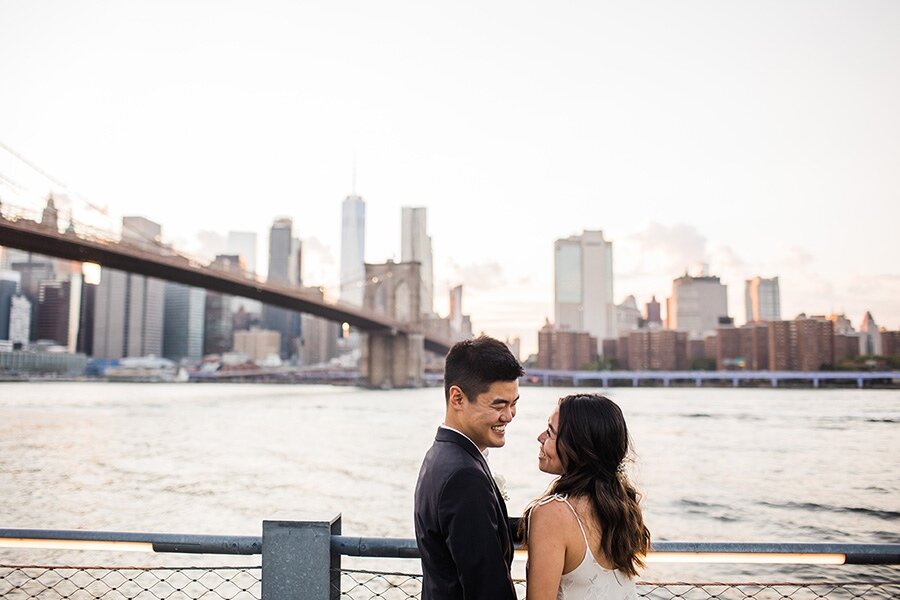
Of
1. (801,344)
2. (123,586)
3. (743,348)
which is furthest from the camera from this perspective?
(743,348)

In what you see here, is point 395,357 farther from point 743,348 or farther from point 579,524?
point 579,524

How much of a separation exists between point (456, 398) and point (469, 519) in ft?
1.03

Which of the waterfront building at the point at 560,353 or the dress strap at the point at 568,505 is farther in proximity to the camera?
the waterfront building at the point at 560,353

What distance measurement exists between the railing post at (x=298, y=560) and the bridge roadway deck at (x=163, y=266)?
33.3 m

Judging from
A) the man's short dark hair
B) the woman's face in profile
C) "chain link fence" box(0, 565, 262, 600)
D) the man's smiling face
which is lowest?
"chain link fence" box(0, 565, 262, 600)

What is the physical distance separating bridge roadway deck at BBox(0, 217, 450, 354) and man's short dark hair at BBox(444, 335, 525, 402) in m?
34.1

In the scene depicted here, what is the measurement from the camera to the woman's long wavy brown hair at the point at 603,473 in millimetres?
1812

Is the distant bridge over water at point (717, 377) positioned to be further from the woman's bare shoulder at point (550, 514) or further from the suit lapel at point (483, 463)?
the suit lapel at point (483, 463)

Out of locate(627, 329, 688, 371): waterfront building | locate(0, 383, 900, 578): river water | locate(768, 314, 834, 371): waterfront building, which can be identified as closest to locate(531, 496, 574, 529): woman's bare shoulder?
locate(0, 383, 900, 578): river water

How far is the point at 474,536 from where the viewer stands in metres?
1.57

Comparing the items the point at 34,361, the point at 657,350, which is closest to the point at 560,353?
the point at 657,350

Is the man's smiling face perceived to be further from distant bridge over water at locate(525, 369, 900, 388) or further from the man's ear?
distant bridge over water at locate(525, 369, 900, 388)

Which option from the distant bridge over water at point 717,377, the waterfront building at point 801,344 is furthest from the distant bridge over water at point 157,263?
the waterfront building at point 801,344

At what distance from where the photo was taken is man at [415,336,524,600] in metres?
1.58
